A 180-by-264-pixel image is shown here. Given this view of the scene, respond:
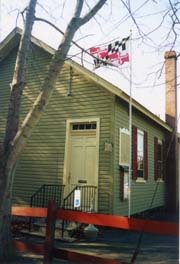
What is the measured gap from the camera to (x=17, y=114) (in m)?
5.93

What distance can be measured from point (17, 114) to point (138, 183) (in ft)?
24.3

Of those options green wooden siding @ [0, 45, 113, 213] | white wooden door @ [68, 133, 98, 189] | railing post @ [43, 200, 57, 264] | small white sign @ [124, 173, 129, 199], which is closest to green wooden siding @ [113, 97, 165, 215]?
small white sign @ [124, 173, 129, 199]

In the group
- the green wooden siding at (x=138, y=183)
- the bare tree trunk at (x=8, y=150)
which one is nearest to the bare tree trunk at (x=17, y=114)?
the bare tree trunk at (x=8, y=150)

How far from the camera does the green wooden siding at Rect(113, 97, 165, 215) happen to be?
412 inches

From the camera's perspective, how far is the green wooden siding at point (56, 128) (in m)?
10.7

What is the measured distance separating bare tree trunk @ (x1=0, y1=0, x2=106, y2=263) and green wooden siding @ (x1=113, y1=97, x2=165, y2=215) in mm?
4916

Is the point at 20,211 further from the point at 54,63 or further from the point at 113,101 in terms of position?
the point at 113,101

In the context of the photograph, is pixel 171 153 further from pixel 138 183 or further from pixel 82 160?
pixel 82 160

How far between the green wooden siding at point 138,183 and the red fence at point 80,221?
514 centimetres

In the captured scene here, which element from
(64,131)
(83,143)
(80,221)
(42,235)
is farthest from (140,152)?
(80,221)

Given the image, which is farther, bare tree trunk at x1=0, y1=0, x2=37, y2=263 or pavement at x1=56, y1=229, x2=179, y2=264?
pavement at x1=56, y1=229, x2=179, y2=264

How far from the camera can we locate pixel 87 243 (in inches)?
328

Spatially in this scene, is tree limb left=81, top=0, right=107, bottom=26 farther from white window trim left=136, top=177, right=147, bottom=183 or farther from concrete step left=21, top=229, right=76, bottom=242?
white window trim left=136, top=177, right=147, bottom=183

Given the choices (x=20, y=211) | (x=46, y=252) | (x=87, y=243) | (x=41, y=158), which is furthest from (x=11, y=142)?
(x=41, y=158)
